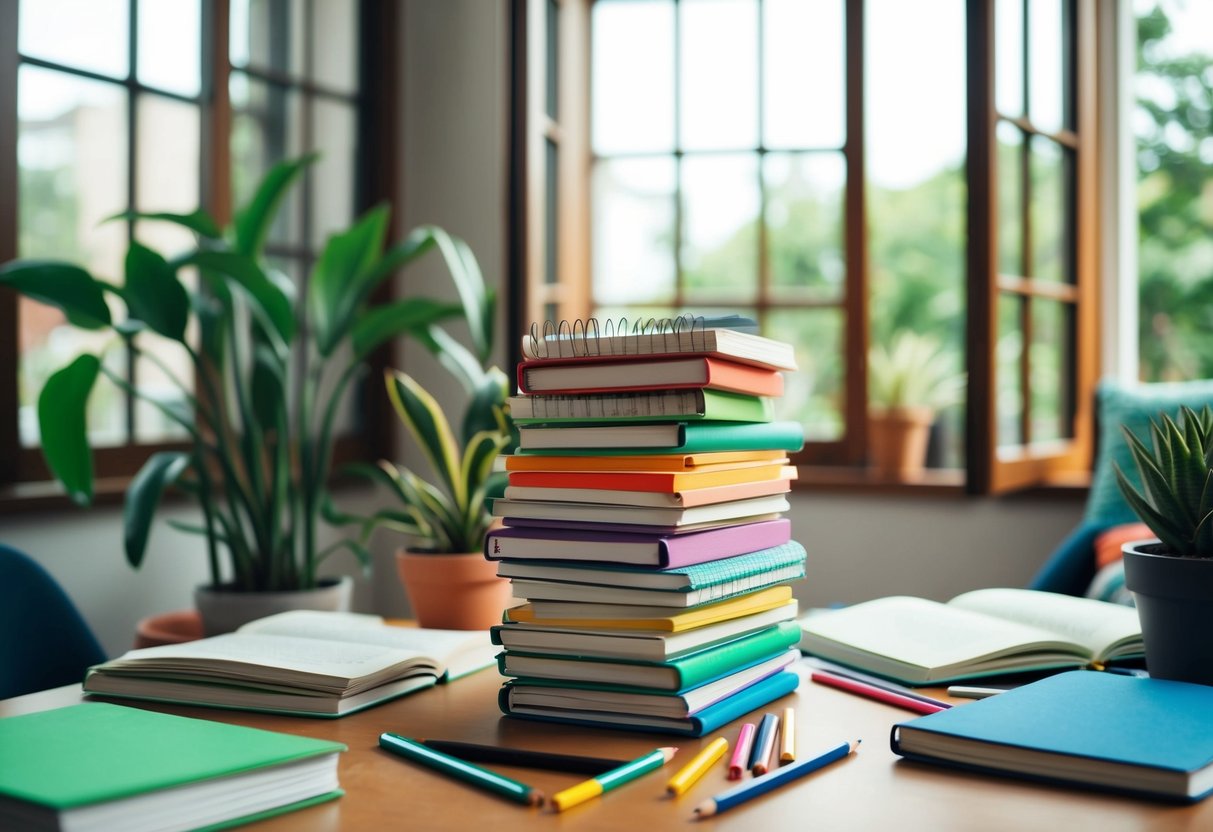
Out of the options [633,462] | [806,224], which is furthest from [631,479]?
[806,224]

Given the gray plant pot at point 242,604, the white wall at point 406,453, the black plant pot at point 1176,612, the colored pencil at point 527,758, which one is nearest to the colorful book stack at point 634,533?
the colored pencil at point 527,758

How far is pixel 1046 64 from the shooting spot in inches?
123

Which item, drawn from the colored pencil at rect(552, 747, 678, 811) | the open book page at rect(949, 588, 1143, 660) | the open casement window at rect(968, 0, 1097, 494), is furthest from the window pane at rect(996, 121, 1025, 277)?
the colored pencil at rect(552, 747, 678, 811)

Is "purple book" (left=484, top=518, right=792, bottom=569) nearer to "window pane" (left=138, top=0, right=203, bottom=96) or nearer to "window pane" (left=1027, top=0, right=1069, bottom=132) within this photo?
"window pane" (left=138, top=0, right=203, bottom=96)

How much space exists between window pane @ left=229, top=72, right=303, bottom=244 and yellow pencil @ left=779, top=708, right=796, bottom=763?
2378 millimetres

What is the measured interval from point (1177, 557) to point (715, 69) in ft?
9.51

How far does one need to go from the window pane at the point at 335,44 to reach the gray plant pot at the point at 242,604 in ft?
5.52

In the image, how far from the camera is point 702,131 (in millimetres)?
3721

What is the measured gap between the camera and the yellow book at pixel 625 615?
1000 millimetres

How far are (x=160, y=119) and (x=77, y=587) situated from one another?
1.08 metres

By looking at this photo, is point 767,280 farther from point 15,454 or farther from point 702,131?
point 15,454

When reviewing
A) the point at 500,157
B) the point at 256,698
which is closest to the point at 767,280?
the point at 500,157

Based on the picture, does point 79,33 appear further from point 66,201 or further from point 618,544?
point 618,544

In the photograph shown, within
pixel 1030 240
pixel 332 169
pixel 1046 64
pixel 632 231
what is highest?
pixel 1046 64
